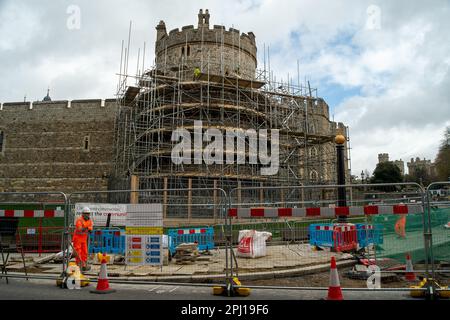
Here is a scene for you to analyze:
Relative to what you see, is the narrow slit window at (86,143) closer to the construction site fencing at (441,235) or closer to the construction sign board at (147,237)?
the construction sign board at (147,237)

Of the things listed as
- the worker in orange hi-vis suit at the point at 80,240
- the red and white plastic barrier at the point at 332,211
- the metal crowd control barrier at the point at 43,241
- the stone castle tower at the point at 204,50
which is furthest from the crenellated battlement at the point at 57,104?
the red and white plastic barrier at the point at 332,211

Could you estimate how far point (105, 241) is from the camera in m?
9.43

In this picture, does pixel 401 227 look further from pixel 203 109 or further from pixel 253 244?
pixel 203 109

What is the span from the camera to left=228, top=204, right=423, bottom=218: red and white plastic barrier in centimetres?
553

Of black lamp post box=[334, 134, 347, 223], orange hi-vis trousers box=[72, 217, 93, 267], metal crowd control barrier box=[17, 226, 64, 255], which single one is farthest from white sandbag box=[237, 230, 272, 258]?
metal crowd control barrier box=[17, 226, 64, 255]

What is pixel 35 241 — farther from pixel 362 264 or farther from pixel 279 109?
pixel 279 109

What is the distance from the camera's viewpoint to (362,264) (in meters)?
7.97

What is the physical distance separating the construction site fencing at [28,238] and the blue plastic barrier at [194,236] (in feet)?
9.53

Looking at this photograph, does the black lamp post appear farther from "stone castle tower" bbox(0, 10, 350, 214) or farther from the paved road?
"stone castle tower" bbox(0, 10, 350, 214)

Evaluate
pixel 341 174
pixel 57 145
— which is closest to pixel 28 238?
pixel 341 174

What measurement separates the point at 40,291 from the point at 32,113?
88.2 ft

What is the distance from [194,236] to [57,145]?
72.6 feet

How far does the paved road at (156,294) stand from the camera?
505 centimetres
